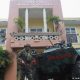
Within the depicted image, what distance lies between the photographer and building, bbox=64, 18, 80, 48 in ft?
53.4

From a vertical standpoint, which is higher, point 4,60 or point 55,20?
point 55,20

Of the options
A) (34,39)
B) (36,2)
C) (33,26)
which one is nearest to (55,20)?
(34,39)

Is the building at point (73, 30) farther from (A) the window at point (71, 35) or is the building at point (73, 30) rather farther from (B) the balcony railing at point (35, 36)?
(B) the balcony railing at point (35, 36)

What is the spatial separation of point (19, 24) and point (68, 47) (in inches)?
286

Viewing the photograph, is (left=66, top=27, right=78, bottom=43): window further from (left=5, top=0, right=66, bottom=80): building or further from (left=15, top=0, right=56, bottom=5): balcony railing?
(left=15, top=0, right=56, bottom=5): balcony railing

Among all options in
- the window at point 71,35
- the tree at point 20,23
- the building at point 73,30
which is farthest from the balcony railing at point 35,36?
the building at point 73,30

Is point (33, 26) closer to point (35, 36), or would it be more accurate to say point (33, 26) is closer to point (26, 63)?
point (35, 36)

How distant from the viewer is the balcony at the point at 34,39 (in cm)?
1360

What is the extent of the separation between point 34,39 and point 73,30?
489cm

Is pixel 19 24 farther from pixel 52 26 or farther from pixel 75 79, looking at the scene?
pixel 75 79

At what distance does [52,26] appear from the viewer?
16.6m

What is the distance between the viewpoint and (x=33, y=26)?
56.4 feet

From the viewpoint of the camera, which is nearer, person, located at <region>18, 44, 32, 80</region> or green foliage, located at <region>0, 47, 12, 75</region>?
person, located at <region>18, 44, 32, 80</region>

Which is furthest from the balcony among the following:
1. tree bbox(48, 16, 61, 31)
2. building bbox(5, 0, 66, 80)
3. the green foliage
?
tree bbox(48, 16, 61, 31)
